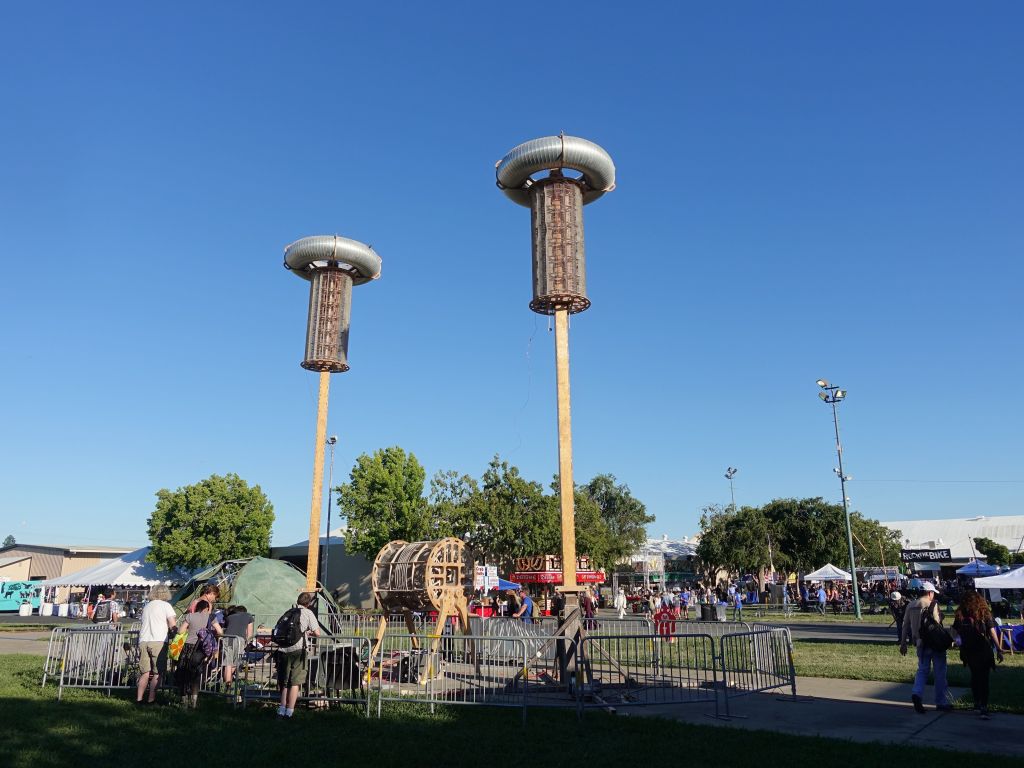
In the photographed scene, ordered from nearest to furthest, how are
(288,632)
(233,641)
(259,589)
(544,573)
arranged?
1. (288,632)
2. (233,641)
3. (259,589)
4. (544,573)

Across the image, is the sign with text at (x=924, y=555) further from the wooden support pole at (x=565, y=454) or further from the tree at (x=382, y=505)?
the wooden support pole at (x=565, y=454)

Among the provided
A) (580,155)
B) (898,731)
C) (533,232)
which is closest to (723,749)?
(898,731)

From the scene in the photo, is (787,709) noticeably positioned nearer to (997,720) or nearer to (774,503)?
(997,720)

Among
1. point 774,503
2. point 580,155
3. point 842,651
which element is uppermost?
point 580,155

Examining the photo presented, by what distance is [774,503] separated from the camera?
64188 mm

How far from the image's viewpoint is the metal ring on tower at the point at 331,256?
24734 millimetres

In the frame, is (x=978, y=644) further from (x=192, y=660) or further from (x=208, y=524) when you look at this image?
(x=208, y=524)

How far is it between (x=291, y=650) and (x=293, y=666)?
0.75 feet

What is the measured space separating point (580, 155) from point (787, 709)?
12621 millimetres

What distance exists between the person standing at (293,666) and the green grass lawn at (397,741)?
0.94ft

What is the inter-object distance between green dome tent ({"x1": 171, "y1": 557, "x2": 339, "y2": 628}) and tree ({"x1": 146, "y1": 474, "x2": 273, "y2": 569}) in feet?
93.1

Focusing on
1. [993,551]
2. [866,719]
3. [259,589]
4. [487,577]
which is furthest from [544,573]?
[993,551]

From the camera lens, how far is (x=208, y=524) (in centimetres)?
4834

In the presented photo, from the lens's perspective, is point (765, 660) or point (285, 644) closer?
point (285, 644)
